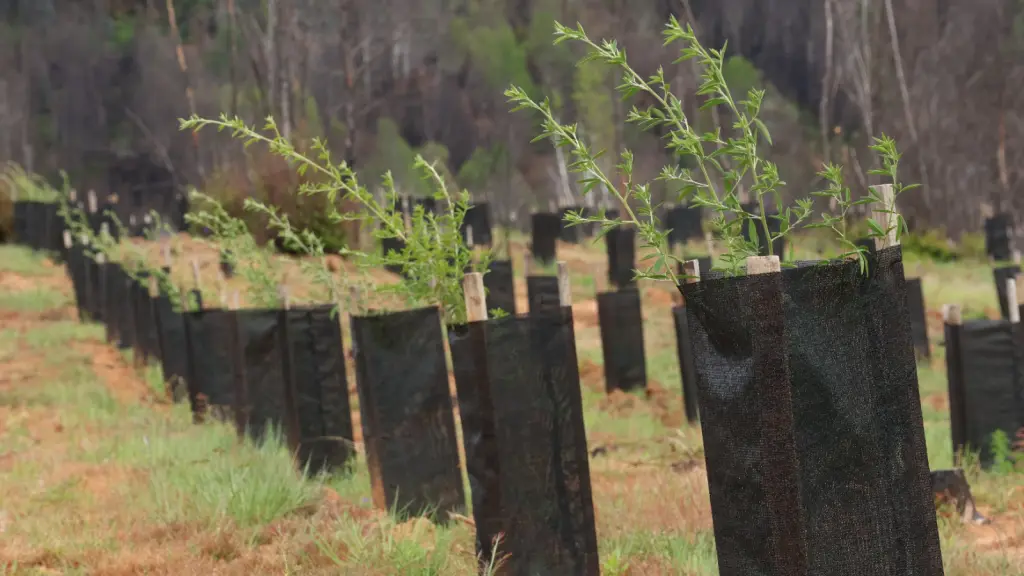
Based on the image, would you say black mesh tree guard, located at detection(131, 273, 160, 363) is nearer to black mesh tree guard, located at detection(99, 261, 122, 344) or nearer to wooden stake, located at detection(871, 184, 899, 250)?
black mesh tree guard, located at detection(99, 261, 122, 344)

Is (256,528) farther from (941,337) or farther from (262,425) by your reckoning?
(941,337)

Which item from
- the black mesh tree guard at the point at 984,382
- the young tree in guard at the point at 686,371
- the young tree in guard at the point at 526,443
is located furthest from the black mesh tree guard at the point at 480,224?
the young tree in guard at the point at 526,443

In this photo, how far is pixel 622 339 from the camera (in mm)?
8828

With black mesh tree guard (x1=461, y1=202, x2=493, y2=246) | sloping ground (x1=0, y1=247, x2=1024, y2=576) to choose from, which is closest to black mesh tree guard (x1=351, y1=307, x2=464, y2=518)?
sloping ground (x1=0, y1=247, x2=1024, y2=576)

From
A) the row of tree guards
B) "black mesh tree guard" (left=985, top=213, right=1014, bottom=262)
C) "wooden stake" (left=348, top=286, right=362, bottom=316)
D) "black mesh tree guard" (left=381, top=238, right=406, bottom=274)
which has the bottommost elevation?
the row of tree guards

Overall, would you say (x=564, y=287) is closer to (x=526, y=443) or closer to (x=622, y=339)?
(x=526, y=443)

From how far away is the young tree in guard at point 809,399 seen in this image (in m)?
2.30

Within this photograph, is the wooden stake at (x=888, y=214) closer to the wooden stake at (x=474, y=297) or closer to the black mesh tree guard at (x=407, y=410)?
the wooden stake at (x=474, y=297)

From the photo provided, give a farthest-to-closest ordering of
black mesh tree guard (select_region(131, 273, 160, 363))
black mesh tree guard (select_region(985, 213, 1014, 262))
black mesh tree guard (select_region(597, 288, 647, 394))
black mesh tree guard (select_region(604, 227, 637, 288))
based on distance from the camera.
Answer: black mesh tree guard (select_region(985, 213, 1014, 262)) → black mesh tree guard (select_region(604, 227, 637, 288)) → black mesh tree guard (select_region(131, 273, 160, 363)) → black mesh tree guard (select_region(597, 288, 647, 394))

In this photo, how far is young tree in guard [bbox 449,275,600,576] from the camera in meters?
3.56

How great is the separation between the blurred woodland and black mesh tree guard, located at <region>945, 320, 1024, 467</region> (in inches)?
695

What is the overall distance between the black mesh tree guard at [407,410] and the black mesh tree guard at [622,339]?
167 inches

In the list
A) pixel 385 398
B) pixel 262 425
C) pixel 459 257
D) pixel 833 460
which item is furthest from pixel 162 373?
pixel 833 460

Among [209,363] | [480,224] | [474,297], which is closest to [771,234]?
[474,297]
